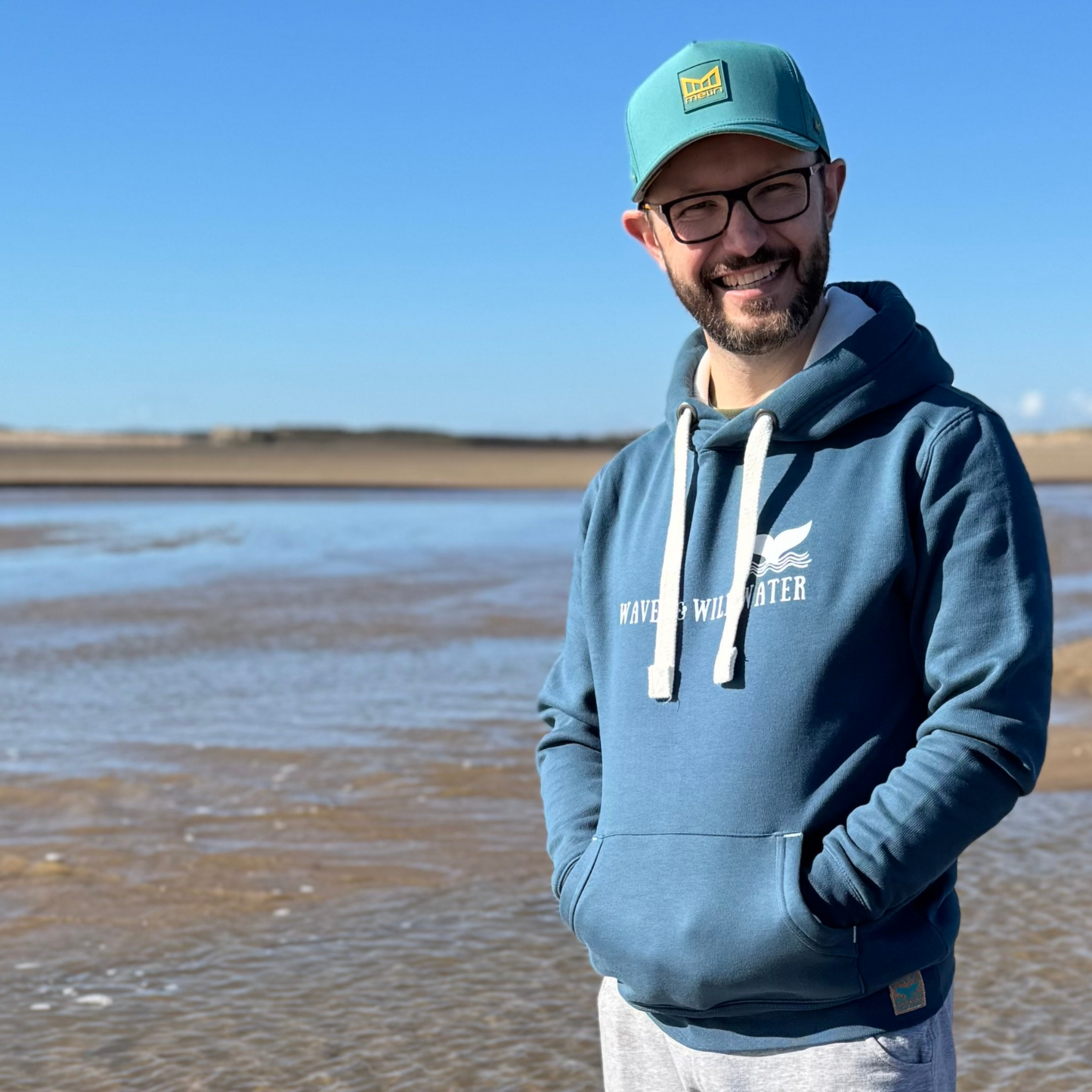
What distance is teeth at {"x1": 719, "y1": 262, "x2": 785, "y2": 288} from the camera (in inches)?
71.9

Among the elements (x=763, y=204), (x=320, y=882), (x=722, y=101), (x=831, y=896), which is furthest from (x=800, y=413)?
(x=320, y=882)

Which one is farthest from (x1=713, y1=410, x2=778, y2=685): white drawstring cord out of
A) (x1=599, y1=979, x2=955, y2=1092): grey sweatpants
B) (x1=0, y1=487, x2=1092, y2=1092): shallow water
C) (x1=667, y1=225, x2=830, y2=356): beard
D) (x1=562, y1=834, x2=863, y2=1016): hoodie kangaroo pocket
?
(x1=0, y1=487, x2=1092, y2=1092): shallow water

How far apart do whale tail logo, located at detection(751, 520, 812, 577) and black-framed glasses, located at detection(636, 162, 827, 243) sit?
0.44 metres

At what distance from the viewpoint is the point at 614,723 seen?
1.85 metres

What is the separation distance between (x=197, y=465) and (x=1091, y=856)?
51890mm

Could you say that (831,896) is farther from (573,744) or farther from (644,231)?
(644,231)

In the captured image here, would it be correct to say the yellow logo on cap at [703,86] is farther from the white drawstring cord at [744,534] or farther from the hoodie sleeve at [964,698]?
Result: the hoodie sleeve at [964,698]

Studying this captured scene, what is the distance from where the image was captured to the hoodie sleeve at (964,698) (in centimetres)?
157

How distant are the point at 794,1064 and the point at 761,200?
114 cm

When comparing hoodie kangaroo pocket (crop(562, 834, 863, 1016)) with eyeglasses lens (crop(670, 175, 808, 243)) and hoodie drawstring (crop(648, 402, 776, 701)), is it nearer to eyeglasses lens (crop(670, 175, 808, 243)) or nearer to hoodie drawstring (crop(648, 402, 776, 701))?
hoodie drawstring (crop(648, 402, 776, 701))

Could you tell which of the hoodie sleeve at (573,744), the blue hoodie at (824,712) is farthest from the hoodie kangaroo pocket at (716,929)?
the hoodie sleeve at (573,744)

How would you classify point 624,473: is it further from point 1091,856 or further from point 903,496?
point 1091,856

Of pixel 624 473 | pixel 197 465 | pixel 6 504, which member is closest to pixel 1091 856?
pixel 624 473

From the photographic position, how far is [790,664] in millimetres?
1665
